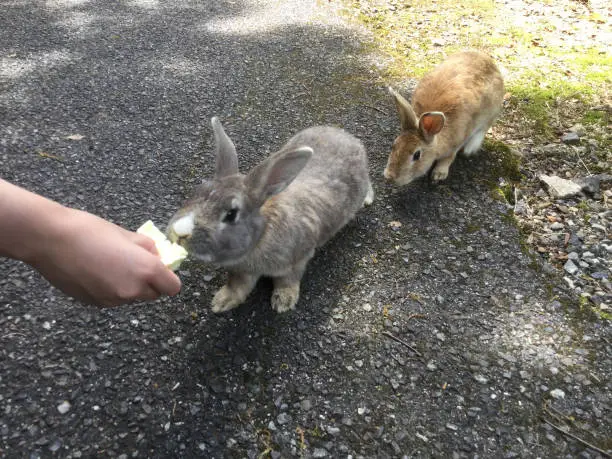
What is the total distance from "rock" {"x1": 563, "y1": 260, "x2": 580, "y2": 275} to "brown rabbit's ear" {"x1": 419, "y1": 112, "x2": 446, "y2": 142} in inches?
54.2

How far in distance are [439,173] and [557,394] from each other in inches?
83.8

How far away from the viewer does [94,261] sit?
5.11ft

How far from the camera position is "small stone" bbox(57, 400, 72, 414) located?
2.27 m

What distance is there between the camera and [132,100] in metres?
4.60

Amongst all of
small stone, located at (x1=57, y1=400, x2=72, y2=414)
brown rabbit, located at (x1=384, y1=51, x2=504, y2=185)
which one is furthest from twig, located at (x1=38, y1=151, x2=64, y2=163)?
brown rabbit, located at (x1=384, y1=51, x2=504, y2=185)

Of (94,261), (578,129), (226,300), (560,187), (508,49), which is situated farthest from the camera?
(508,49)

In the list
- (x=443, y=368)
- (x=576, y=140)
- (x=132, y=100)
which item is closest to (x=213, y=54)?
(x=132, y=100)

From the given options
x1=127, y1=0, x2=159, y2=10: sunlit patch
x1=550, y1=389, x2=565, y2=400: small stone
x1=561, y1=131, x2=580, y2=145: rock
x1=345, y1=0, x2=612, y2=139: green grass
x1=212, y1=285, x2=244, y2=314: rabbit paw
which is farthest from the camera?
x1=127, y1=0, x2=159, y2=10: sunlit patch

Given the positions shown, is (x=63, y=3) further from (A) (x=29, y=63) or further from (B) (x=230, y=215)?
(B) (x=230, y=215)

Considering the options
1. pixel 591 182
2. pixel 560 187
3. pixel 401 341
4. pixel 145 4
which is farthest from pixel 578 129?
pixel 145 4

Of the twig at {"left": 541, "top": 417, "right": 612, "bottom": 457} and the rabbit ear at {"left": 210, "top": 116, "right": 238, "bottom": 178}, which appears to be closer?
the twig at {"left": 541, "top": 417, "right": 612, "bottom": 457}

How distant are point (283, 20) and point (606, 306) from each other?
5.19m

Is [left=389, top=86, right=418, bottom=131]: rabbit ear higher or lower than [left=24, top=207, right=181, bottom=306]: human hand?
lower

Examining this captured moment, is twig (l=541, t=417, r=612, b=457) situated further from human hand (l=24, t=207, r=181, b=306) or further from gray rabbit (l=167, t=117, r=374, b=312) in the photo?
human hand (l=24, t=207, r=181, b=306)
